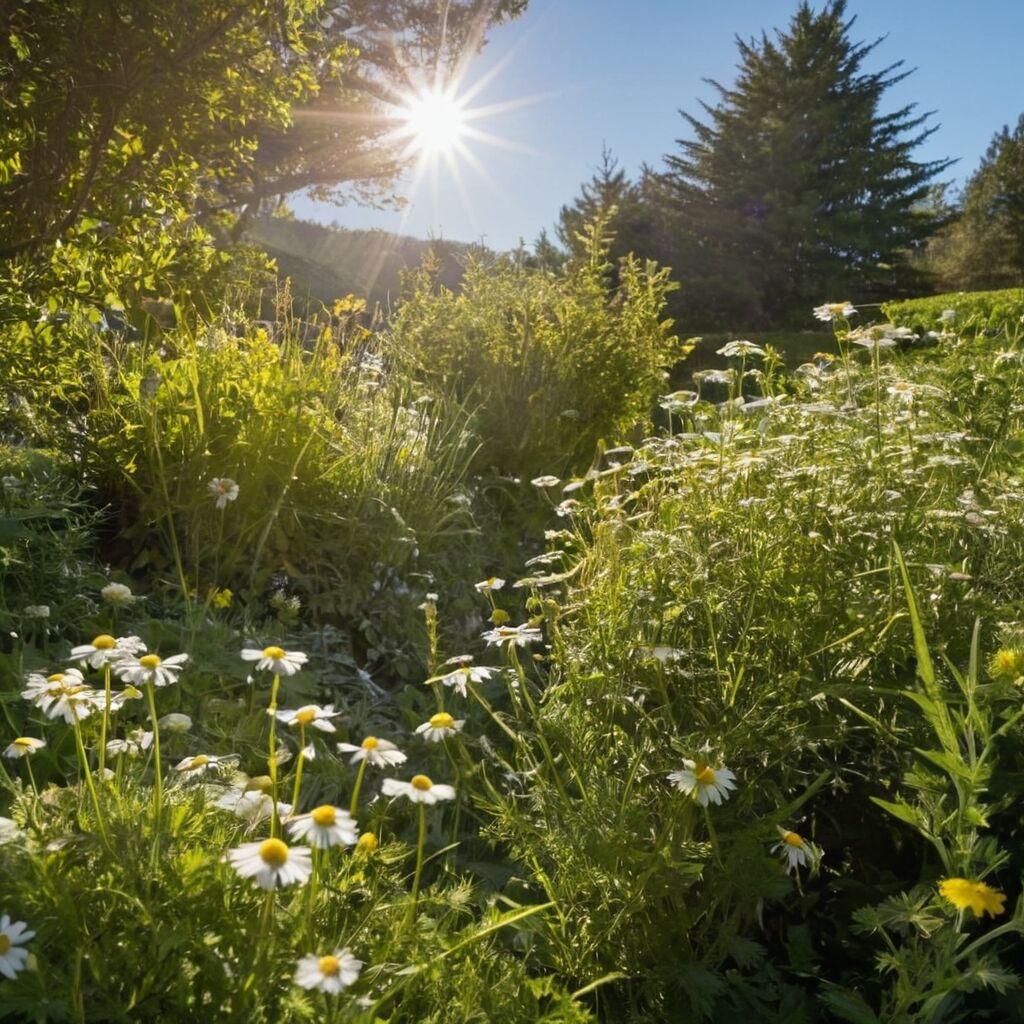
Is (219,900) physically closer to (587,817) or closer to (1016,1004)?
(587,817)

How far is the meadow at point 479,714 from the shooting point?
3.94 ft

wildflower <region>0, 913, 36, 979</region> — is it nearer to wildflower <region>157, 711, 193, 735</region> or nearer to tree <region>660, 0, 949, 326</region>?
wildflower <region>157, 711, 193, 735</region>

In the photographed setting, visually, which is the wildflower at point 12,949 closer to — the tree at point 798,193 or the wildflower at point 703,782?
the wildflower at point 703,782

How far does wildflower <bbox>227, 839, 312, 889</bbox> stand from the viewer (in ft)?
3.24

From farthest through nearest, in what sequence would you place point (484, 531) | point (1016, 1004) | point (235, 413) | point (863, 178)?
1. point (863, 178)
2. point (484, 531)
3. point (235, 413)
4. point (1016, 1004)

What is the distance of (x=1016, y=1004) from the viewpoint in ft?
4.58

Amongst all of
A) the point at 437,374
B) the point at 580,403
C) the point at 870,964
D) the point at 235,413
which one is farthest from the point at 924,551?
the point at 437,374

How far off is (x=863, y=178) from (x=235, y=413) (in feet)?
84.3

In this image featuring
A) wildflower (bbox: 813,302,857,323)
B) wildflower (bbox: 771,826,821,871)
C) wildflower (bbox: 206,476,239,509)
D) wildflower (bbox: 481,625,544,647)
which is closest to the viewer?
wildflower (bbox: 771,826,821,871)

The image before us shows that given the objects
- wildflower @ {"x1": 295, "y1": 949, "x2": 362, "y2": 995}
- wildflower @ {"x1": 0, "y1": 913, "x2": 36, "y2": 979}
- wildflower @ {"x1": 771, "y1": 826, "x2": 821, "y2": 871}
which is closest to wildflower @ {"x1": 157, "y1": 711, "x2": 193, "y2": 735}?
wildflower @ {"x1": 0, "y1": 913, "x2": 36, "y2": 979}

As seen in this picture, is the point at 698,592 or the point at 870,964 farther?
the point at 698,592

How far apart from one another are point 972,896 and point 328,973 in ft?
2.72

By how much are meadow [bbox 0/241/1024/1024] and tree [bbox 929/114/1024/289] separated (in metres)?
27.8

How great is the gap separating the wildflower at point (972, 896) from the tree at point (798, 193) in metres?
23.4
